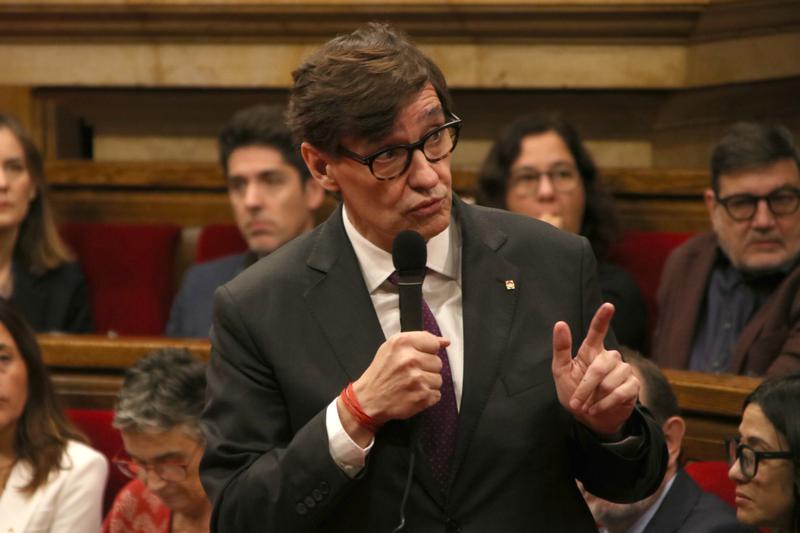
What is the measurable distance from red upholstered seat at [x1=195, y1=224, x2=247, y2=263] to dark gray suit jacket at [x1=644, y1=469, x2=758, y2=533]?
1206mm

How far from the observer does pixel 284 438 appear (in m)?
1.00

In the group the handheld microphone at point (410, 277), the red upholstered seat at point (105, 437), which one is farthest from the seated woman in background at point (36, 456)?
the handheld microphone at point (410, 277)

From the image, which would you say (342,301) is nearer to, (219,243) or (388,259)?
(388,259)

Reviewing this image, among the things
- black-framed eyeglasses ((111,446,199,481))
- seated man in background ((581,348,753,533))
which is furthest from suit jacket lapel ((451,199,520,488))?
black-framed eyeglasses ((111,446,199,481))

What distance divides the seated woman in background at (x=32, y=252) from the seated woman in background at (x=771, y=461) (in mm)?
1329

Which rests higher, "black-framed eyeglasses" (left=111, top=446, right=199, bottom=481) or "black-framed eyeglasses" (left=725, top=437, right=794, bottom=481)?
"black-framed eyeglasses" (left=725, top=437, right=794, bottom=481)

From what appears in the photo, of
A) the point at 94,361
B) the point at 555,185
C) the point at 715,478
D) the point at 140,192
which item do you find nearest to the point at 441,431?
the point at 715,478

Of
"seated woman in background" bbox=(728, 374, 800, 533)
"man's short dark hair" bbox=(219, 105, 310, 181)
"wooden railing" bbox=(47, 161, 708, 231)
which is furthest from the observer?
"wooden railing" bbox=(47, 161, 708, 231)

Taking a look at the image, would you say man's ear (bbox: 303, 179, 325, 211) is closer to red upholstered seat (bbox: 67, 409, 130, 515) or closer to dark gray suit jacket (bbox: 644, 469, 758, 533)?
red upholstered seat (bbox: 67, 409, 130, 515)

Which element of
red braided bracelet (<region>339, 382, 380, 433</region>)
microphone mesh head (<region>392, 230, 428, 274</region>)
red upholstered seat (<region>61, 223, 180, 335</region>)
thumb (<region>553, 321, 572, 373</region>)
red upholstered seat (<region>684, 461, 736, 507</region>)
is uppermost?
microphone mesh head (<region>392, 230, 428, 274</region>)

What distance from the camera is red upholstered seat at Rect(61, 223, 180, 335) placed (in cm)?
243

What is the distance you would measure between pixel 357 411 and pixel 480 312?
14 centimetres

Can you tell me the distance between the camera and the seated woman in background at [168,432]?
1641mm

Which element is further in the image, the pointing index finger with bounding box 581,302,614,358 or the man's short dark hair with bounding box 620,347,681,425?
the man's short dark hair with bounding box 620,347,681,425
